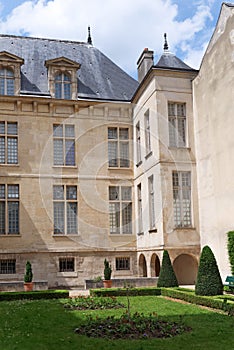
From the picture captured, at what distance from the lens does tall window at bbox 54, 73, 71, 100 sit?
20812 millimetres

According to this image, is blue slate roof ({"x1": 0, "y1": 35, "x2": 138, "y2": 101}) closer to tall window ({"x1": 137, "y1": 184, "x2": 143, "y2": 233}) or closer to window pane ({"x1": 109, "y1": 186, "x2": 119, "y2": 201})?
window pane ({"x1": 109, "y1": 186, "x2": 119, "y2": 201})

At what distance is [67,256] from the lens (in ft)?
64.3

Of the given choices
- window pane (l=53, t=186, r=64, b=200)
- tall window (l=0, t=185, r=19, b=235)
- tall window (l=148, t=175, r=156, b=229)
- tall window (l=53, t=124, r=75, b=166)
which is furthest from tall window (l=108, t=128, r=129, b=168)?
tall window (l=0, t=185, r=19, b=235)

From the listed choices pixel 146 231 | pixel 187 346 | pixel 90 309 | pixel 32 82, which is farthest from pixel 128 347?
pixel 32 82

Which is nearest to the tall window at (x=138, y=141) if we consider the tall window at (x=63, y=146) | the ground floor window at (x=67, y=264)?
the tall window at (x=63, y=146)

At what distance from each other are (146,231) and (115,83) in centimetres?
774

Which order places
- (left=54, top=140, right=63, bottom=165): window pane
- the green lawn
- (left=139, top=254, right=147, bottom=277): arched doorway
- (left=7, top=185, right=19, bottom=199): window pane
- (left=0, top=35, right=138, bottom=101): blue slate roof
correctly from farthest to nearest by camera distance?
(left=0, top=35, right=138, bottom=101): blue slate roof → (left=54, top=140, right=63, bottom=165): window pane → (left=139, top=254, right=147, bottom=277): arched doorway → (left=7, top=185, right=19, bottom=199): window pane → the green lawn

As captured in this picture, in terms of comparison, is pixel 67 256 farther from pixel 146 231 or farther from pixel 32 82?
pixel 32 82

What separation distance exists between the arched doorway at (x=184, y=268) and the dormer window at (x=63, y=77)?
8.34 metres

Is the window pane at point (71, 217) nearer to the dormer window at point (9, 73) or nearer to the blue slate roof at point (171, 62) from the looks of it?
the dormer window at point (9, 73)

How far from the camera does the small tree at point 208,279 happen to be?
41.5 feet

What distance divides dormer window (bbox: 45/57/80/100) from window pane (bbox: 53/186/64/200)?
402 cm

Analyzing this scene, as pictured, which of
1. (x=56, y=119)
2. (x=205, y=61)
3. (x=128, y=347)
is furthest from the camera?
(x=56, y=119)

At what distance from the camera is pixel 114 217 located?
20500mm
